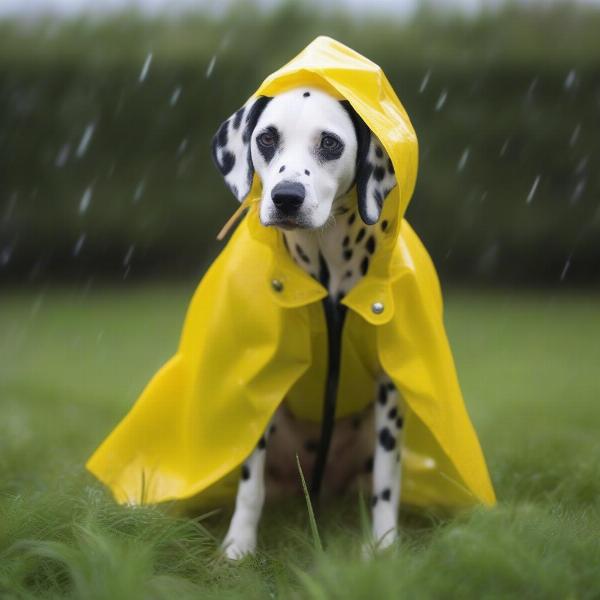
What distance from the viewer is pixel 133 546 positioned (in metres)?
3.05

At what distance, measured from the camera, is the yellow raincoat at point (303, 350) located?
341 centimetres

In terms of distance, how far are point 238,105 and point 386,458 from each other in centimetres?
711

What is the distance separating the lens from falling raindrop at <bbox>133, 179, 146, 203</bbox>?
10.5 m

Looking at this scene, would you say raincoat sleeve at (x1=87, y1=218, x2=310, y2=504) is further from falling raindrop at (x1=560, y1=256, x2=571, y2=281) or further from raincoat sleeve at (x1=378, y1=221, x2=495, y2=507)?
falling raindrop at (x1=560, y1=256, x2=571, y2=281)

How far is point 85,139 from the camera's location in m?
10.5

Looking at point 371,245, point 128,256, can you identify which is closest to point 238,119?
point 371,245

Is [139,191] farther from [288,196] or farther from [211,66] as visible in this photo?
[288,196]

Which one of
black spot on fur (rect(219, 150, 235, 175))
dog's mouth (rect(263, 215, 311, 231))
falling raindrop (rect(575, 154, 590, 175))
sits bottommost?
falling raindrop (rect(575, 154, 590, 175))

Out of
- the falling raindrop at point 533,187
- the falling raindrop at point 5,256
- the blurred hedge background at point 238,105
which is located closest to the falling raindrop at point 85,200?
the blurred hedge background at point 238,105

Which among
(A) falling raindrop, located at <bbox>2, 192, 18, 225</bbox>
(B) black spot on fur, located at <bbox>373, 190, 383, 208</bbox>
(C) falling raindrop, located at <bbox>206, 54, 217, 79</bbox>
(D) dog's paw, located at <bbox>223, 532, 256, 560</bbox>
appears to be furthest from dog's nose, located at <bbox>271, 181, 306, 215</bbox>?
(A) falling raindrop, located at <bbox>2, 192, 18, 225</bbox>

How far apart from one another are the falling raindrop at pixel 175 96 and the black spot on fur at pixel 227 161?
7.09 meters

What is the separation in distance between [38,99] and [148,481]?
7.46 metres

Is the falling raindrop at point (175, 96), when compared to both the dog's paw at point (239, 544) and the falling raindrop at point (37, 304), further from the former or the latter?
the dog's paw at point (239, 544)

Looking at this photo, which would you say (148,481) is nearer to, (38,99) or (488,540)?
(488,540)
